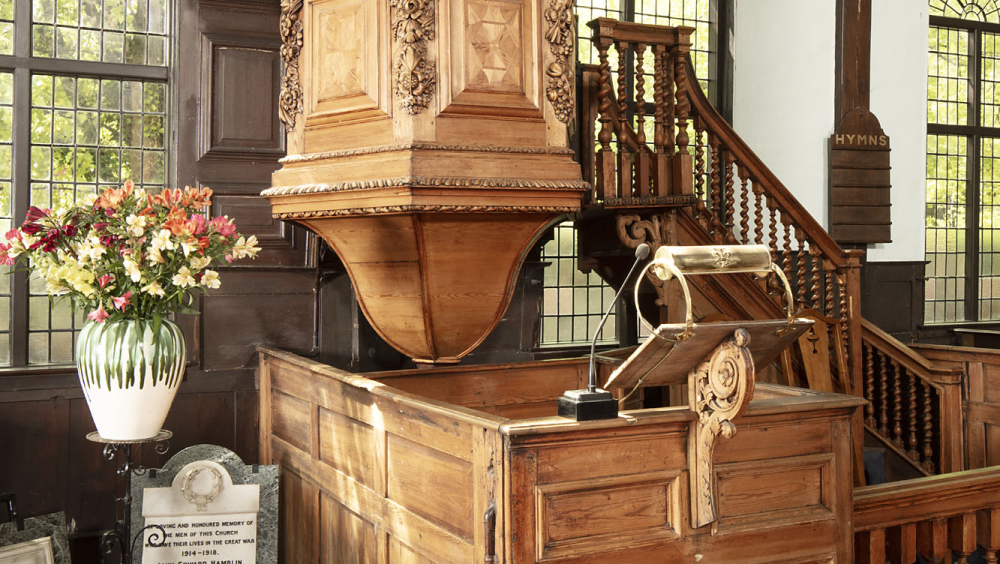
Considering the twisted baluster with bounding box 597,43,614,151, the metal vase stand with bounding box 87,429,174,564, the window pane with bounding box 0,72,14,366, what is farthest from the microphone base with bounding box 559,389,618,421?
the window pane with bounding box 0,72,14,366

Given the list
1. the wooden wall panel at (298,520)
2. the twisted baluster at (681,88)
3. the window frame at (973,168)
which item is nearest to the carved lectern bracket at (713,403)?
the wooden wall panel at (298,520)

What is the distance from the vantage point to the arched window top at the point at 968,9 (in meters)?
8.48

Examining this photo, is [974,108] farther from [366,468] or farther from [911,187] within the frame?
[366,468]

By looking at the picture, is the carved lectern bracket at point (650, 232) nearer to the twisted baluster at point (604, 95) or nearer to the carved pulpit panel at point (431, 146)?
the twisted baluster at point (604, 95)

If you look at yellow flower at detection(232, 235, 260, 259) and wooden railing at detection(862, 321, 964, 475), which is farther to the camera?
wooden railing at detection(862, 321, 964, 475)

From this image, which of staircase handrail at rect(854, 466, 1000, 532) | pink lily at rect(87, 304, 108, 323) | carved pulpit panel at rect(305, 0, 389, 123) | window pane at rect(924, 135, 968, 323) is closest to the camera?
staircase handrail at rect(854, 466, 1000, 532)

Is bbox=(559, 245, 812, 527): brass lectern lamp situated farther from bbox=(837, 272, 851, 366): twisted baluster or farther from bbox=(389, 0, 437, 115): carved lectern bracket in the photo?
bbox=(837, 272, 851, 366): twisted baluster

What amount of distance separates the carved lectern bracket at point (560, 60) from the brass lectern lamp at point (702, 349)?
118cm

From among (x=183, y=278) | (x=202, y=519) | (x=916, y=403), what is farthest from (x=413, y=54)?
(x=916, y=403)

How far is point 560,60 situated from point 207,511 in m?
2.50

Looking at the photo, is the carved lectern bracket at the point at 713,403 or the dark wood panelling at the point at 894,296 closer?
the carved lectern bracket at the point at 713,403

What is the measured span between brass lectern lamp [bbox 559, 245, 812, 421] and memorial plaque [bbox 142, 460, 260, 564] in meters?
1.96

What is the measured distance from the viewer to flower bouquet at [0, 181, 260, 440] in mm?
3721

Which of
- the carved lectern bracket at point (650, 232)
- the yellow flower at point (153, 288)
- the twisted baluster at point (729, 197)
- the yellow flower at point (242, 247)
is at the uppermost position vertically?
the twisted baluster at point (729, 197)
